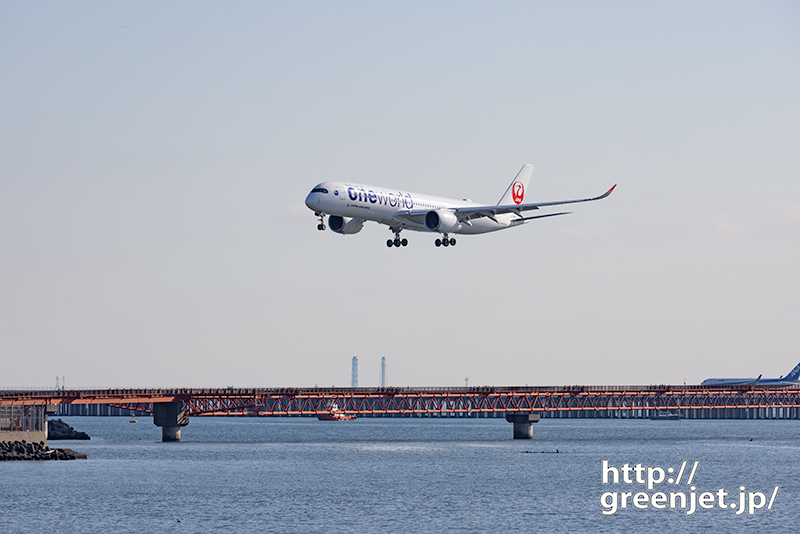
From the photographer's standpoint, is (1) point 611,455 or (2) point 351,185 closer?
(2) point 351,185

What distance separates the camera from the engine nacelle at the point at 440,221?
11088 cm

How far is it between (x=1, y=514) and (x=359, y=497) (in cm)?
3263

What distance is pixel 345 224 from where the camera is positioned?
358 ft

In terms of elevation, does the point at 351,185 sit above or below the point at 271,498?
above

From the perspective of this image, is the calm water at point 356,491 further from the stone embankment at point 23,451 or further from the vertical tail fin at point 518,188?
the vertical tail fin at point 518,188

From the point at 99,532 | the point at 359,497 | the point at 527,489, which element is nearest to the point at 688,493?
the point at 527,489

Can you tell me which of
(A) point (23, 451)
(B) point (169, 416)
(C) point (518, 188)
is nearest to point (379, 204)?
(C) point (518, 188)

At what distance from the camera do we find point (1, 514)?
94.4 m

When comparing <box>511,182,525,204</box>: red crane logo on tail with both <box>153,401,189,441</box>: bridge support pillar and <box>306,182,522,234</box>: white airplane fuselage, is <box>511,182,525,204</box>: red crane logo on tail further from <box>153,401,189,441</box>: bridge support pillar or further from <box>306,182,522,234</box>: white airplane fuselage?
<box>153,401,189,441</box>: bridge support pillar

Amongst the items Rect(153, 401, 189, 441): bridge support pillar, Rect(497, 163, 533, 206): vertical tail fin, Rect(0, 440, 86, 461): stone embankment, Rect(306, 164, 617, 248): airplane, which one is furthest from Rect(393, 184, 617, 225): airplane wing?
Rect(153, 401, 189, 441): bridge support pillar

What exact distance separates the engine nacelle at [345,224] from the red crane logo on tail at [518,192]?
4352 centimetres

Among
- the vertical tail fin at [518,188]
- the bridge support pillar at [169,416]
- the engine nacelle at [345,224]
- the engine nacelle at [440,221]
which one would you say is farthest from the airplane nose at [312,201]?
the bridge support pillar at [169,416]

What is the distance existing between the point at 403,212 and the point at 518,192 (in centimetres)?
4400

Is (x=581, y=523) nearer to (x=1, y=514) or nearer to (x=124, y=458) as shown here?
(x=1, y=514)
